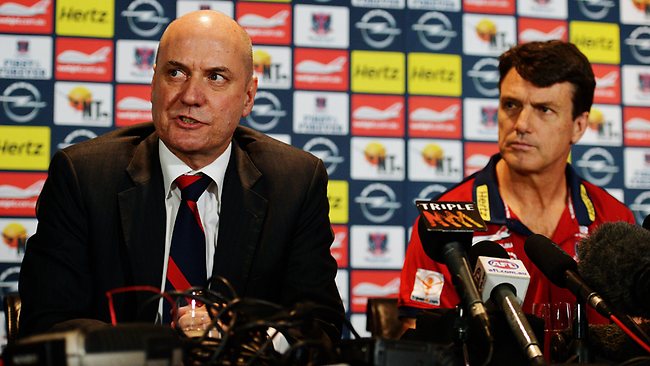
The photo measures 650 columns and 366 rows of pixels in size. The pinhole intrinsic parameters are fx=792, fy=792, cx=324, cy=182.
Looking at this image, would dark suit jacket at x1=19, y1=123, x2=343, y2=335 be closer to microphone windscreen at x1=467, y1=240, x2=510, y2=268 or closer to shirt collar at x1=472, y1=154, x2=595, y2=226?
microphone windscreen at x1=467, y1=240, x2=510, y2=268

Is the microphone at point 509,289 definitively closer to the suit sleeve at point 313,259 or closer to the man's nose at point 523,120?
the suit sleeve at point 313,259

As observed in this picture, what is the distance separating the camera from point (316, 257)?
74.7 inches

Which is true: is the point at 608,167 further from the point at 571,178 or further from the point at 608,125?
the point at 571,178

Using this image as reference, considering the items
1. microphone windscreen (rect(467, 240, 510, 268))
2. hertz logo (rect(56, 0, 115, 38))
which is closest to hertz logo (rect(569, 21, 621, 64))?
hertz logo (rect(56, 0, 115, 38))

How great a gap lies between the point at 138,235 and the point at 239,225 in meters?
0.23

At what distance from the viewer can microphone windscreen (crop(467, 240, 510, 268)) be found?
136 cm

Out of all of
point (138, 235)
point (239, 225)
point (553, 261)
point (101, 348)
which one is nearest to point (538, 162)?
point (239, 225)

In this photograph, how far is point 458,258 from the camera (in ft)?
3.95

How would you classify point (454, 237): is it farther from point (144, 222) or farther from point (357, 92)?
point (357, 92)

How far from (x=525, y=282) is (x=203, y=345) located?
518mm

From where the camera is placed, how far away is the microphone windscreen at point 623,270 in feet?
4.02

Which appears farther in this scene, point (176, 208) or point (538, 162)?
point (538, 162)

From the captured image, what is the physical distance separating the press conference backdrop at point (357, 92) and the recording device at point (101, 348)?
2.90 m

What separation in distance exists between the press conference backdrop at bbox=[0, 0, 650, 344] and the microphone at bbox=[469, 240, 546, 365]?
2.55m
